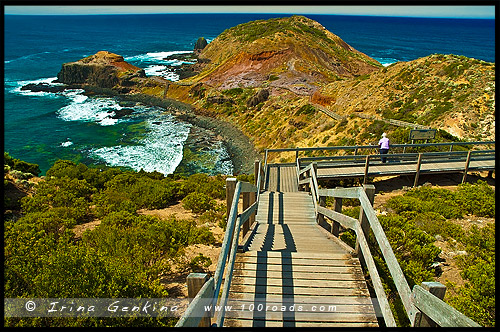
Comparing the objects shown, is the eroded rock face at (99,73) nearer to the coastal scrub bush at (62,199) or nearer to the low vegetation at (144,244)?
the coastal scrub bush at (62,199)

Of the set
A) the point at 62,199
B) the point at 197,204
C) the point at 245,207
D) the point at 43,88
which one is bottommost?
the point at 197,204

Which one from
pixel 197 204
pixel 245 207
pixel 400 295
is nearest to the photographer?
pixel 400 295

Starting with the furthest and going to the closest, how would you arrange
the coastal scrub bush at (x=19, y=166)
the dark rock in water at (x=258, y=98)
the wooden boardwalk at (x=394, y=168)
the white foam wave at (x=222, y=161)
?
the dark rock in water at (x=258, y=98)
the white foam wave at (x=222, y=161)
the coastal scrub bush at (x=19, y=166)
the wooden boardwalk at (x=394, y=168)

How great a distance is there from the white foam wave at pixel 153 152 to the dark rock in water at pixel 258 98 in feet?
30.2

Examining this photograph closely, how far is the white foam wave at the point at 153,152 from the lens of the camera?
96.9 ft

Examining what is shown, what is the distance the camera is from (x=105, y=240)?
22.6 ft

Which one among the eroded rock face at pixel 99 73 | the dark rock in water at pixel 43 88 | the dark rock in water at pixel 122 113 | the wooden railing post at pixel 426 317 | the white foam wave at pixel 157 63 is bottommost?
the wooden railing post at pixel 426 317

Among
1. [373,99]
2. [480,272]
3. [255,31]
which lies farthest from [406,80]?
[255,31]

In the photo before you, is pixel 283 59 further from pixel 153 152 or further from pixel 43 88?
pixel 43 88

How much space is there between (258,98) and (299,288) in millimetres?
40674

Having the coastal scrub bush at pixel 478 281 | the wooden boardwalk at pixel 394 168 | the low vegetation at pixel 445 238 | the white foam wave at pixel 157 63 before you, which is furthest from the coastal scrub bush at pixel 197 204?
the white foam wave at pixel 157 63

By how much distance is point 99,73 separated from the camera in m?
61.2

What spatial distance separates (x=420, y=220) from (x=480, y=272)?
9.58ft

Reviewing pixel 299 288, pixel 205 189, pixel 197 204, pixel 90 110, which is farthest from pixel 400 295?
pixel 90 110
